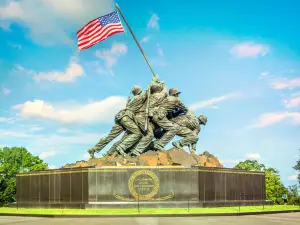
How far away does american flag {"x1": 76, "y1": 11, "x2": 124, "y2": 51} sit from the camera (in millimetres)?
27547

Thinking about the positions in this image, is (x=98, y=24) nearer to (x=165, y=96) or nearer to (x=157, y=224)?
(x=165, y=96)

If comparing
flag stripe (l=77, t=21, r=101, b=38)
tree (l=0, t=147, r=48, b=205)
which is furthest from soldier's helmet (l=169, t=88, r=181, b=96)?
tree (l=0, t=147, r=48, b=205)

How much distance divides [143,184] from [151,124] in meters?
5.08

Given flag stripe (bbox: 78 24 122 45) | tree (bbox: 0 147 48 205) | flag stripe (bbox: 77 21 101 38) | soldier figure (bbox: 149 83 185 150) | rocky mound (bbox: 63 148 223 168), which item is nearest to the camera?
rocky mound (bbox: 63 148 223 168)

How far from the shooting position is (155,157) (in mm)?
28266

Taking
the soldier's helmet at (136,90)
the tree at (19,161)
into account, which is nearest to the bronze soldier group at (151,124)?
the soldier's helmet at (136,90)

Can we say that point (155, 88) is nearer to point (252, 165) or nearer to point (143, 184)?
point (143, 184)

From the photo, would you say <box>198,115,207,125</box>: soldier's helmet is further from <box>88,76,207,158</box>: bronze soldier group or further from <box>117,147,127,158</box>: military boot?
<box>117,147,127,158</box>: military boot

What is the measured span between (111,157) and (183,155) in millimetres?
4481

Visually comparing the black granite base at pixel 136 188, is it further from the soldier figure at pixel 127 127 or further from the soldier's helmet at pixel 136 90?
the soldier's helmet at pixel 136 90

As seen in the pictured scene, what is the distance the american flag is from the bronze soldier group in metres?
4.29

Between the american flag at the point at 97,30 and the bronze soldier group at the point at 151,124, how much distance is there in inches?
169

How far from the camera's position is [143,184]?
26000mm

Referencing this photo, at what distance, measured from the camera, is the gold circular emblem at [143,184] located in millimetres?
25859
